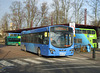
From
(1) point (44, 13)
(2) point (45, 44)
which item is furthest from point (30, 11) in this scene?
(2) point (45, 44)

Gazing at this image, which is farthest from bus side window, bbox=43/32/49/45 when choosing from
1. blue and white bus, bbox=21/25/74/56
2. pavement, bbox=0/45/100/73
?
pavement, bbox=0/45/100/73

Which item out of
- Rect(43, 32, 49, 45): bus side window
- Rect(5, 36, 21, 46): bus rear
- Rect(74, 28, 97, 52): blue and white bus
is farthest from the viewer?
Rect(5, 36, 21, 46): bus rear

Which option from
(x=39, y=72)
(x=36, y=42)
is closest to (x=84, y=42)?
(x=36, y=42)

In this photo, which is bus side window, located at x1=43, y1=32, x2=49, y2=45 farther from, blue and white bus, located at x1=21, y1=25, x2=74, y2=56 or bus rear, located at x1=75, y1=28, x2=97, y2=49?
bus rear, located at x1=75, y1=28, x2=97, y2=49

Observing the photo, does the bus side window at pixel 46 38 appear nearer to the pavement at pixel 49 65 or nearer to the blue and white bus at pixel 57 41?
the blue and white bus at pixel 57 41

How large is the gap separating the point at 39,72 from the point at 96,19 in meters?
32.4

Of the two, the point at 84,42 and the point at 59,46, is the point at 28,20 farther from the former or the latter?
the point at 59,46

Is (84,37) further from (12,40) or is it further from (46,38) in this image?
(12,40)

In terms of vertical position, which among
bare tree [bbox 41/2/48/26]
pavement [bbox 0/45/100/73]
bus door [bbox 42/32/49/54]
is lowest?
pavement [bbox 0/45/100/73]

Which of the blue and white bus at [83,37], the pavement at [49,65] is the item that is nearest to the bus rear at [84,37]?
the blue and white bus at [83,37]

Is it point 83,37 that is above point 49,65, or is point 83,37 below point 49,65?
above

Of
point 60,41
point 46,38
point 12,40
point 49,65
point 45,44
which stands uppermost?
point 46,38

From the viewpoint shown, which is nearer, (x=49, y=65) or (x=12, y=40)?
(x=49, y=65)

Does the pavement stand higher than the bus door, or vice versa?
the bus door
